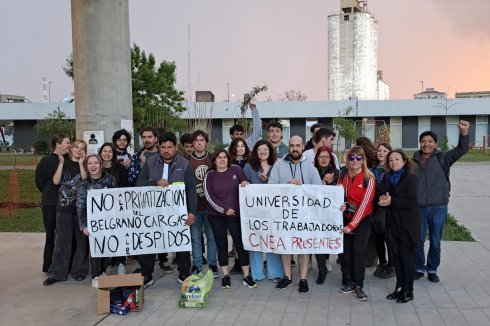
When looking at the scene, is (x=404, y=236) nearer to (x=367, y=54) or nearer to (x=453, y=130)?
(x=453, y=130)

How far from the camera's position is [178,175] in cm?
634

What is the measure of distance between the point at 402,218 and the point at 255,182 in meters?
1.98

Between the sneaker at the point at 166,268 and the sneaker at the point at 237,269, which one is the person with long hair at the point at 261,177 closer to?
the sneaker at the point at 237,269

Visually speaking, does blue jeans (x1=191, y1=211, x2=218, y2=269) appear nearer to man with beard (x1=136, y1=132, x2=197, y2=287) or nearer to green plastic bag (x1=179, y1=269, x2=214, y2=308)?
man with beard (x1=136, y1=132, x2=197, y2=287)

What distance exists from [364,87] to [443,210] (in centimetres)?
9088

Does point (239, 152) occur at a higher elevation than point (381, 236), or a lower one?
higher

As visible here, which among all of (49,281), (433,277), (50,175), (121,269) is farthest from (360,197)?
(49,281)

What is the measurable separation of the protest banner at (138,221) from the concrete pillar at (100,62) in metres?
3.31

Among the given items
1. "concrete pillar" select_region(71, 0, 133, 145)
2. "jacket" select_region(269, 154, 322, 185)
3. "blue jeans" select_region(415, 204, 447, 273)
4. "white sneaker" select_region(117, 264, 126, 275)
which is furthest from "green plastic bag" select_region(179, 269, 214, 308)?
"concrete pillar" select_region(71, 0, 133, 145)

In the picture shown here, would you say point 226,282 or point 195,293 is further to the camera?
point 226,282

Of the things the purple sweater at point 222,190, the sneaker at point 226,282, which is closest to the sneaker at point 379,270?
the sneaker at point 226,282

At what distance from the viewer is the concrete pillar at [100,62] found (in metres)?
8.96

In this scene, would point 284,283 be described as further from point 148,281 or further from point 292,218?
point 148,281

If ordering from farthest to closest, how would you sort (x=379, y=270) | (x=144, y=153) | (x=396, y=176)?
(x=144, y=153) → (x=379, y=270) → (x=396, y=176)
